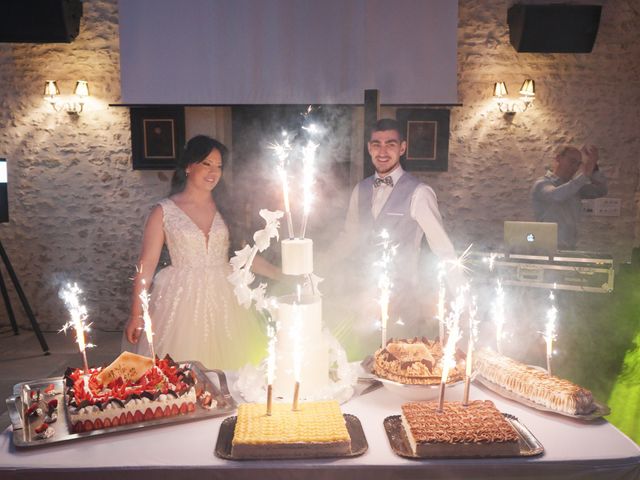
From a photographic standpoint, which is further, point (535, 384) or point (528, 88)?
point (528, 88)

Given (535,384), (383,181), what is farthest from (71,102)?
(535,384)

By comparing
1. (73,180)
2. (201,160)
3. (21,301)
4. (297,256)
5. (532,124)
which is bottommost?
(21,301)

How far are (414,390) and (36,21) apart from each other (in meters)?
5.57

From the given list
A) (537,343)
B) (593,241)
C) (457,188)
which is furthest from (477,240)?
(537,343)

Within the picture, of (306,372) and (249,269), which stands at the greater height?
(249,269)

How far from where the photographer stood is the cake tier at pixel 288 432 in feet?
5.08

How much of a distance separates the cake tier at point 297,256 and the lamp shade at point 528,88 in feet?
16.0

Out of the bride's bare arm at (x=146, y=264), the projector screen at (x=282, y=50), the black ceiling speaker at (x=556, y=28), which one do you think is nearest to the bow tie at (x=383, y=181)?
the bride's bare arm at (x=146, y=264)

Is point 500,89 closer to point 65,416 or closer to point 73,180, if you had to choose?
point 73,180

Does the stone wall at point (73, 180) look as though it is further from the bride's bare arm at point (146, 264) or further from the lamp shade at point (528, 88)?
the lamp shade at point (528, 88)

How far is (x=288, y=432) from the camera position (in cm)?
160

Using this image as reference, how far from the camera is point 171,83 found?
19.0ft

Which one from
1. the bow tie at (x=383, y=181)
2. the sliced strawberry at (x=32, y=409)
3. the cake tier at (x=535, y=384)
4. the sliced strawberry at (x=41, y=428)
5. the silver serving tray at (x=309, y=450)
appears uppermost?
the bow tie at (x=383, y=181)

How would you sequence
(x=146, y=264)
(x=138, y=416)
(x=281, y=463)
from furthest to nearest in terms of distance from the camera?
(x=146, y=264)
(x=138, y=416)
(x=281, y=463)
